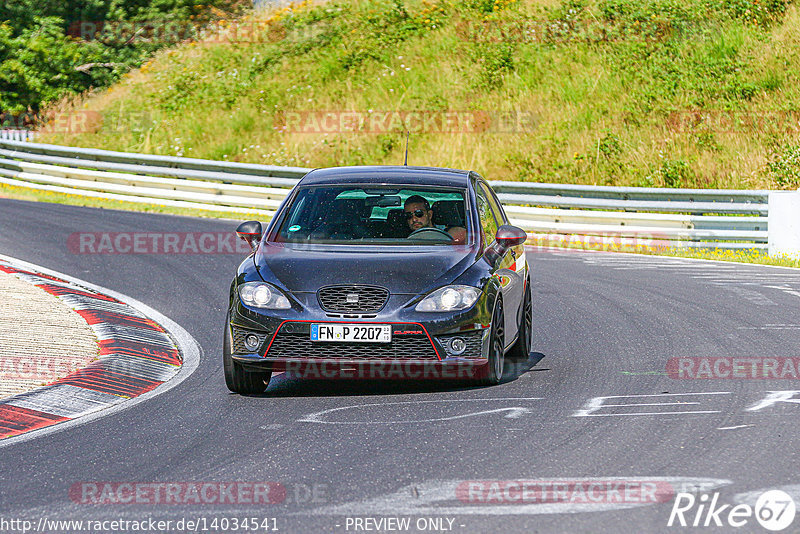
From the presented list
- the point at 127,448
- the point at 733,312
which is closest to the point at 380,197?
the point at 127,448

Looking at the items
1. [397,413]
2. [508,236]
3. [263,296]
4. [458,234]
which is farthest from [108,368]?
[508,236]

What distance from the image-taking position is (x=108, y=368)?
982 centimetres

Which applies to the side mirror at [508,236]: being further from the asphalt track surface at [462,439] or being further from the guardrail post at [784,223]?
the guardrail post at [784,223]

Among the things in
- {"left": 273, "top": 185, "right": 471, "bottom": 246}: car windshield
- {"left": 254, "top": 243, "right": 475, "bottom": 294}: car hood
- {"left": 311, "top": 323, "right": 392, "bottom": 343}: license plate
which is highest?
{"left": 273, "top": 185, "right": 471, "bottom": 246}: car windshield

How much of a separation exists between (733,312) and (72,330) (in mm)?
6627

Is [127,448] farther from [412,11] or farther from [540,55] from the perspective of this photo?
[412,11]

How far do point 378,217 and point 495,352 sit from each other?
1494mm

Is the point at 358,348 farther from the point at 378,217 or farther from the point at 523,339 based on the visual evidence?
the point at 523,339

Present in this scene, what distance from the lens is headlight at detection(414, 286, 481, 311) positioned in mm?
8538

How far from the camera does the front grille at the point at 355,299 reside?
334 inches

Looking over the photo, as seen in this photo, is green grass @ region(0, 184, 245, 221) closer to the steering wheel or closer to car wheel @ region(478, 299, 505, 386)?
the steering wheel

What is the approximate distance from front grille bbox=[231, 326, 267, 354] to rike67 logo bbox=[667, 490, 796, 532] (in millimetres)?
3615

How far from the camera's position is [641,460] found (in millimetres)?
6586

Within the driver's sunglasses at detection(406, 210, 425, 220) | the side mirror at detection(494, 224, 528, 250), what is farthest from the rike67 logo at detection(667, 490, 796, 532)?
the driver's sunglasses at detection(406, 210, 425, 220)
